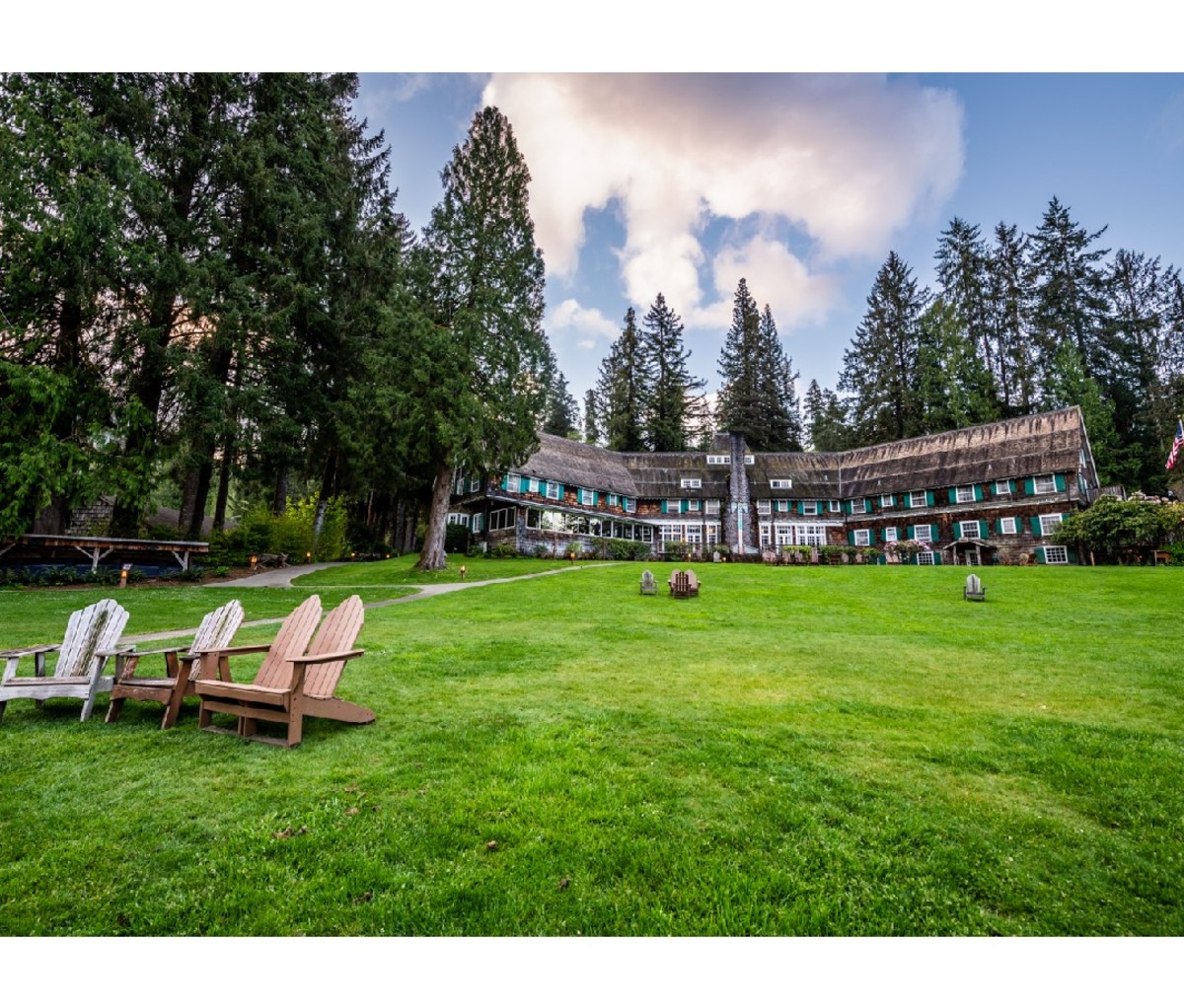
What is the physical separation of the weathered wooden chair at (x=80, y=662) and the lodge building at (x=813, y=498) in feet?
75.8

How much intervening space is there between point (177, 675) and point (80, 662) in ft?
4.27

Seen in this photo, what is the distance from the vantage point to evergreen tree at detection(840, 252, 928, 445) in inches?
1989

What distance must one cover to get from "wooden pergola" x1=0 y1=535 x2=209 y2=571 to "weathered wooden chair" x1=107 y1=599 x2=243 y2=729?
1789cm

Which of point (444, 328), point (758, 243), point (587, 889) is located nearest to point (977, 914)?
point (587, 889)

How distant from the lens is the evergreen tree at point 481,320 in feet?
77.9

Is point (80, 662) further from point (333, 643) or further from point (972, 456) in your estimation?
point (972, 456)

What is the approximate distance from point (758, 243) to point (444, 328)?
1427 centimetres

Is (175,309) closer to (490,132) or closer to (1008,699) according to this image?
(490,132)

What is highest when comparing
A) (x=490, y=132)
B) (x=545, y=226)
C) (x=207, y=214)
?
(x=490, y=132)

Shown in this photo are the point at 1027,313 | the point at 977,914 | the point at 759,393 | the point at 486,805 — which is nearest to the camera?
the point at 977,914

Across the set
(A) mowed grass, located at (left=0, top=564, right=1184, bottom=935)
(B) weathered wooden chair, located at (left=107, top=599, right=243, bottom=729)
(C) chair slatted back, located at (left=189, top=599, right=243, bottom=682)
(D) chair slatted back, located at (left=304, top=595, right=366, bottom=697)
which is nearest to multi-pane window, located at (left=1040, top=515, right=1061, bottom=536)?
(A) mowed grass, located at (left=0, top=564, right=1184, bottom=935)

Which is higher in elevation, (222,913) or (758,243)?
(758,243)

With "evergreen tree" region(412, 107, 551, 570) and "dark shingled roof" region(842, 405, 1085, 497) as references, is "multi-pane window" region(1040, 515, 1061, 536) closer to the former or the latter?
"dark shingled roof" region(842, 405, 1085, 497)

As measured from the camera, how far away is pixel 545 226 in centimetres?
2792
